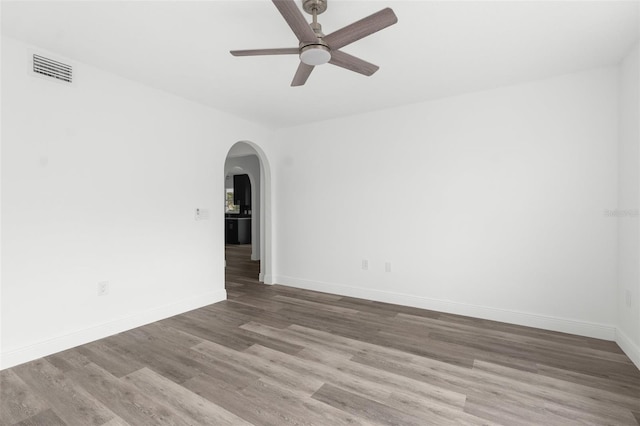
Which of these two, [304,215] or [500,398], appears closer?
[500,398]

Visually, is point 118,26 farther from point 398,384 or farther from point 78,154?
point 398,384

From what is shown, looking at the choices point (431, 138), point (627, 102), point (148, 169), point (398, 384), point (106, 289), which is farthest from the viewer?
point (431, 138)

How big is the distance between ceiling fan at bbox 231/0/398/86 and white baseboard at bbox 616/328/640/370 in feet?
10.0

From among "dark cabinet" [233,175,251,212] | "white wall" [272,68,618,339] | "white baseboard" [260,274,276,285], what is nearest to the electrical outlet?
"white baseboard" [260,274,276,285]

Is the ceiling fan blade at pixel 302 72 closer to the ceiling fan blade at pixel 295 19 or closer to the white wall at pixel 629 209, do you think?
the ceiling fan blade at pixel 295 19

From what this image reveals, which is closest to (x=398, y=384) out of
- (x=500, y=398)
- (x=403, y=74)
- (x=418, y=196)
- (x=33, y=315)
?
(x=500, y=398)

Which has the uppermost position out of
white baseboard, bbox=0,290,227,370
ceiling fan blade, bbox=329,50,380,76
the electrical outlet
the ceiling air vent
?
the ceiling air vent

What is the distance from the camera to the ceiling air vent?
257cm

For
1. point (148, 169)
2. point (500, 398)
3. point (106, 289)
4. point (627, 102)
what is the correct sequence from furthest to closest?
point (148, 169) → point (106, 289) → point (627, 102) → point (500, 398)

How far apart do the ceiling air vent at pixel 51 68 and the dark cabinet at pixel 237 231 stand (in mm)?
7837

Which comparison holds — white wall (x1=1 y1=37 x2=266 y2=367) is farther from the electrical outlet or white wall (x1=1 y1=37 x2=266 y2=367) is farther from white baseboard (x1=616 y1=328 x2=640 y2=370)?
white baseboard (x1=616 y1=328 x2=640 y2=370)

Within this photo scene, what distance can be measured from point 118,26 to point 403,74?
242 cm

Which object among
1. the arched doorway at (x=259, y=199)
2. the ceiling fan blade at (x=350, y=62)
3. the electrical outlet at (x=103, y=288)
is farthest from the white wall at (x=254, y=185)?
the ceiling fan blade at (x=350, y=62)

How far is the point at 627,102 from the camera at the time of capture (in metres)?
2.69
